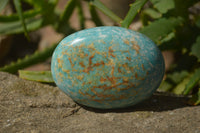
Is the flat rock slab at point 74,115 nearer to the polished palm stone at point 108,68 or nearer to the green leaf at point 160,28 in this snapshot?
the polished palm stone at point 108,68

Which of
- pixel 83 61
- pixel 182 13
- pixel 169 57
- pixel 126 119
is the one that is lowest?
pixel 169 57

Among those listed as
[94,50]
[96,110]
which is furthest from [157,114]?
[94,50]

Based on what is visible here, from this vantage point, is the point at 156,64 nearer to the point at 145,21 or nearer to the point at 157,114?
the point at 157,114

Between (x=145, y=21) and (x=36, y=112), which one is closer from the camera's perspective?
(x=36, y=112)

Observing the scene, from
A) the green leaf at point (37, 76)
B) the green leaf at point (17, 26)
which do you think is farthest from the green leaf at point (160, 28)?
the green leaf at point (17, 26)

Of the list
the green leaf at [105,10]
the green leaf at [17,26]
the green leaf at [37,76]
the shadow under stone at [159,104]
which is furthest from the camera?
the green leaf at [17,26]

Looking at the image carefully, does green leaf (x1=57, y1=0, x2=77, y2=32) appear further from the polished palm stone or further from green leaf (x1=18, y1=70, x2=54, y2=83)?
the polished palm stone

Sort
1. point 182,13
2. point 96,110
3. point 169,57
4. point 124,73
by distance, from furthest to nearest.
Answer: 1. point 169,57
2. point 182,13
3. point 96,110
4. point 124,73

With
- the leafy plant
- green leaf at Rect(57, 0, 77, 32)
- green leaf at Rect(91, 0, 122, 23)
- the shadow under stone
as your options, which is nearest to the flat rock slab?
the shadow under stone
